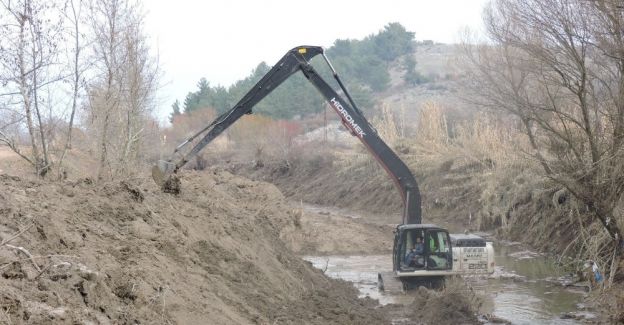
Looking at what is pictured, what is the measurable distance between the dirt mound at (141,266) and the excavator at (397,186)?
1585mm

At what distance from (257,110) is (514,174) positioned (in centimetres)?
4561

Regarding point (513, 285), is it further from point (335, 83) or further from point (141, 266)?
point (335, 83)

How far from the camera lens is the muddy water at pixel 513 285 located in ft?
50.6

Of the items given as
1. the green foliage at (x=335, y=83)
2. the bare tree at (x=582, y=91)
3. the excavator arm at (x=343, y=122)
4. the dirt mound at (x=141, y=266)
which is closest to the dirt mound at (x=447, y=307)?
the dirt mound at (x=141, y=266)

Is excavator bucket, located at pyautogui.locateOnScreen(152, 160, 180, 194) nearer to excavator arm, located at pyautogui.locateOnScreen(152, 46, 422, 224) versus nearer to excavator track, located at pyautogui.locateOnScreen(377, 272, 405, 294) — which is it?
excavator arm, located at pyautogui.locateOnScreen(152, 46, 422, 224)

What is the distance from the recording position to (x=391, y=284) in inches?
681

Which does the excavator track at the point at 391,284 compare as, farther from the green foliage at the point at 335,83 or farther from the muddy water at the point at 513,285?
the green foliage at the point at 335,83

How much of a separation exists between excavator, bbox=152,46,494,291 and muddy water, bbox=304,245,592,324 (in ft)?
2.36

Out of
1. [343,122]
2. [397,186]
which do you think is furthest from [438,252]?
[343,122]

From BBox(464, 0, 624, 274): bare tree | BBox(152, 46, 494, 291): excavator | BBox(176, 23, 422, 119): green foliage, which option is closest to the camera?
BBox(464, 0, 624, 274): bare tree

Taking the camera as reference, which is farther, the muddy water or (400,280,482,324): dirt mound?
the muddy water

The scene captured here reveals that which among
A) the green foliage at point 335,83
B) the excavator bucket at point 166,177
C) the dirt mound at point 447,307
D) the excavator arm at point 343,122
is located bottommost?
the dirt mound at point 447,307

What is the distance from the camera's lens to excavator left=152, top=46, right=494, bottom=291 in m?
16.4

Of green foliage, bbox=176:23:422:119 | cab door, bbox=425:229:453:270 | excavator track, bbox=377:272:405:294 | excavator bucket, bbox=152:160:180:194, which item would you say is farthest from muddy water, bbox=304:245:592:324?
green foliage, bbox=176:23:422:119
